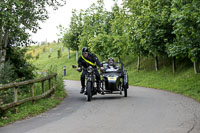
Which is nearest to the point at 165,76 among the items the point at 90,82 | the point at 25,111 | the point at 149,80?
the point at 149,80

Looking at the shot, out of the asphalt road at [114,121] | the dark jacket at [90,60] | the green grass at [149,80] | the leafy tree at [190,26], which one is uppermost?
the leafy tree at [190,26]

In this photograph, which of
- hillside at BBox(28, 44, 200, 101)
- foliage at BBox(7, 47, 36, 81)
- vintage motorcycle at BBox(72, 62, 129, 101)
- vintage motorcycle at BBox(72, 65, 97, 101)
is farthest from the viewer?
hillside at BBox(28, 44, 200, 101)

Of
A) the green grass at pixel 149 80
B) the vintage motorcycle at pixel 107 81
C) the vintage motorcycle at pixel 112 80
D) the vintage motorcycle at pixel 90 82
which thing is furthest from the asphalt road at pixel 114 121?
the vintage motorcycle at pixel 112 80

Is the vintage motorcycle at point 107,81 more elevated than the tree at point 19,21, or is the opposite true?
the tree at point 19,21

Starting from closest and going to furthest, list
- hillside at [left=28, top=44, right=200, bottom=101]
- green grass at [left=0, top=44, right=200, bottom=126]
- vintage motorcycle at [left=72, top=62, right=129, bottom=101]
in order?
green grass at [left=0, top=44, right=200, bottom=126], vintage motorcycle at [left=72, top=62, right=129, bottom=101], hillside at [left=28, top=44, right=200, bottom=101]

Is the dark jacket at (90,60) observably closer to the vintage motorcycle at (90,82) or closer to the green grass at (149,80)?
the vintage motorcycle at (90,82)

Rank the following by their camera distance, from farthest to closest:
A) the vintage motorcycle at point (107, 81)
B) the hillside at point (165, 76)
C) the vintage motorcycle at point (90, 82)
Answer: the hillside at point (165, 76) → the vintage motorcycle at point (107, 81) → the vintage motorcycle at point (90, 82)

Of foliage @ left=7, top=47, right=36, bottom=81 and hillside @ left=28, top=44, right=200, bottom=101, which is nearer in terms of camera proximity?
foliage @ left=7, top=47, right=36, bottom=81

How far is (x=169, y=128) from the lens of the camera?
6.79 m

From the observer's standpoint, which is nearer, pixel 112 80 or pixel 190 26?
pixel 112 80

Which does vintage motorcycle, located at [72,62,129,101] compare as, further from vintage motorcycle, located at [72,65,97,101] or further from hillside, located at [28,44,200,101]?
hillside, located at [28,44,200,101]

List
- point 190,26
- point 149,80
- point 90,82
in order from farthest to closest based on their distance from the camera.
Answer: point 149,80 → point 190,26 → point 90,82

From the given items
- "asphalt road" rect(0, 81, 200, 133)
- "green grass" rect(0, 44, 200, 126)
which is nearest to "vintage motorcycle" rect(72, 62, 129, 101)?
"green grass" rect(0, 44, 200, 126)

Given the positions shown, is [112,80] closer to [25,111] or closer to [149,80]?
[25,111]
